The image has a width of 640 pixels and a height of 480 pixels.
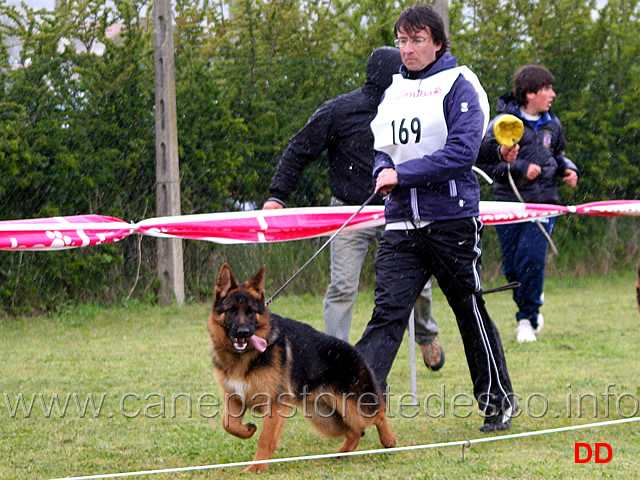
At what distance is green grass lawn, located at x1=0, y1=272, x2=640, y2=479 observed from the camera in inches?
176

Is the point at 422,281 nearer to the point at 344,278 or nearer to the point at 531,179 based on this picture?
the point at 344,278

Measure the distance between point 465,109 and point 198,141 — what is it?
6469mm

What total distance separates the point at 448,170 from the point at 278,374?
125 cm

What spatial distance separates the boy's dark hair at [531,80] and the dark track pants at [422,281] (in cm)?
340

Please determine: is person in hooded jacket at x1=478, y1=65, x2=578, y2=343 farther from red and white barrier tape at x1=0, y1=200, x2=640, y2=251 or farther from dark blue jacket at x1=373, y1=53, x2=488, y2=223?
dark blue jacket at x1=373, y1=53, x2=488, y2=223

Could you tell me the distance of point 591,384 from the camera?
6.45m

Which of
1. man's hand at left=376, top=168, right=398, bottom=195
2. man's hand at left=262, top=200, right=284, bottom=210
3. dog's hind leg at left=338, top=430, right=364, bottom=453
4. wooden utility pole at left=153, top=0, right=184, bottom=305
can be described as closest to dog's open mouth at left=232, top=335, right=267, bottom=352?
dog's hind leg at left=338, top=430, right=364, bottom=453

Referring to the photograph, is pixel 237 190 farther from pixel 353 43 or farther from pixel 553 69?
pixel 553 69

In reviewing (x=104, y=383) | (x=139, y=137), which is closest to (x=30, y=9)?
(x=139, y=137)

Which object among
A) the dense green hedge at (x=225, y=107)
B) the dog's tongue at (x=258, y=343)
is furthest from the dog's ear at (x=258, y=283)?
the dense green hedge at (x=225, y=107)

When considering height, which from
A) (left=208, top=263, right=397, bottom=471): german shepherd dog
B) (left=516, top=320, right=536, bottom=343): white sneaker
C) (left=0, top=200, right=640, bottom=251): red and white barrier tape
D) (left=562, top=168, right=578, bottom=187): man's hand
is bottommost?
(left=516, top=320, right=536, bottom=343): white sneaker

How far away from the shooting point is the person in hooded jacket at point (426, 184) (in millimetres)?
4641

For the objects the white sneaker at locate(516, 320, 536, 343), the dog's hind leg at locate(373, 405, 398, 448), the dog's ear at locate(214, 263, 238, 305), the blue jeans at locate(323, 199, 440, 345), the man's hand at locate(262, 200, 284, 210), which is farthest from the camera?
the white sneaker at locate(516, 320, 536, 343)

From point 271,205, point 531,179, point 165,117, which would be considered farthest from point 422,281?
Result: point 165,117
